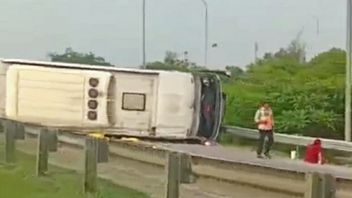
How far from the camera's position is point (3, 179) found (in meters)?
13.7

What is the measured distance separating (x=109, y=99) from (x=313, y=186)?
19077mm

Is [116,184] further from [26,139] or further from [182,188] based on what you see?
[26,139]

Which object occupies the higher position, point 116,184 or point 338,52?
point 338,52

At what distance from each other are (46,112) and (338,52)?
28.2 meters

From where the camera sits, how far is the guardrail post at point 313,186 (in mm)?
7043

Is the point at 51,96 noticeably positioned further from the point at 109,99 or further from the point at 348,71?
the point at 348,71

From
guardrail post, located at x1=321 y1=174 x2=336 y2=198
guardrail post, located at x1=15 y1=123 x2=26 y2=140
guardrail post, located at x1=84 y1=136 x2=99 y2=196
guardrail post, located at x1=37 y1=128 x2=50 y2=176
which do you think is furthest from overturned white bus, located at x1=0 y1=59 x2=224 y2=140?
guardrail post, located at x1=321 y1=174 x2=336 y2=198

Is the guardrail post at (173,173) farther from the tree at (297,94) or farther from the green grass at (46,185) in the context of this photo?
the tree at (297,94)

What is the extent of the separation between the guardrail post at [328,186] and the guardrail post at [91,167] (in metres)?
5.15

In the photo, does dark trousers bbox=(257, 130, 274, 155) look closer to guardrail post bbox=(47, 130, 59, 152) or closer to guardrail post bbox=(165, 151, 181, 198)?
guardrail post bbox=(47, 130, 59, 152)

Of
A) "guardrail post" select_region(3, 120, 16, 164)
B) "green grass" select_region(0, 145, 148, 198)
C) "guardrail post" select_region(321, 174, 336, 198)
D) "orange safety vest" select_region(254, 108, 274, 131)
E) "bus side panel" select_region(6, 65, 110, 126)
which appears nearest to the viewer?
"guardrail post" select_region(321, 174, 336, 198)

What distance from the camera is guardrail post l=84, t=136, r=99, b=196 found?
11.9 metres

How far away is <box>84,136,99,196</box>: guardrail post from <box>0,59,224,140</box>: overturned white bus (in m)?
13.7

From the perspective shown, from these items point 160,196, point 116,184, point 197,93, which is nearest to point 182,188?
point 160,196
